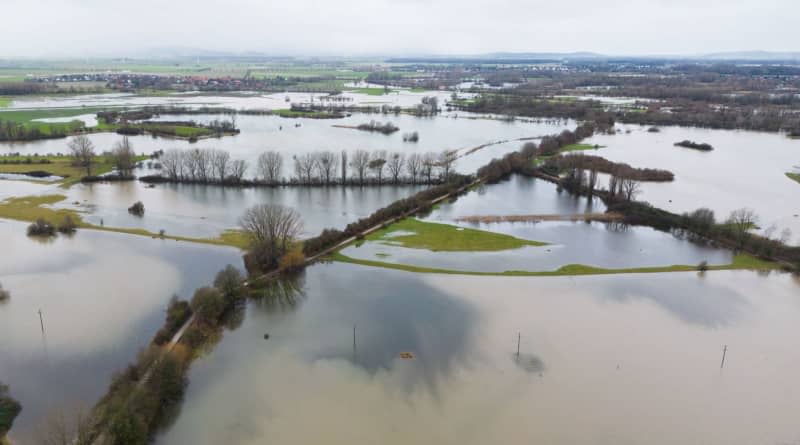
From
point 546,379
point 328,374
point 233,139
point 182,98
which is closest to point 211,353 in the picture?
point 328,374

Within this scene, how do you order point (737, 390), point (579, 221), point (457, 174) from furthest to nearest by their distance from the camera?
point (457, 174)
point (579, 221)
point (737, 390)

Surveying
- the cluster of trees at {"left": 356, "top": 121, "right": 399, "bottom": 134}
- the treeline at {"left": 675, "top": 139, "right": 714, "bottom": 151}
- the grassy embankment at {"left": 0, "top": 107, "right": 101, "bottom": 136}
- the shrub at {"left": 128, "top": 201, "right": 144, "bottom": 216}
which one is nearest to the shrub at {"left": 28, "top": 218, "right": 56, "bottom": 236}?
the shrub at {"left": 128, "top": 201, "right": 144, "bottom": 216}

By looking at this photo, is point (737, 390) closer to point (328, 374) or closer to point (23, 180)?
point (328, 374)

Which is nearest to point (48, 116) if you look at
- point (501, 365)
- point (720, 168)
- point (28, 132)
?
point (28, 132)

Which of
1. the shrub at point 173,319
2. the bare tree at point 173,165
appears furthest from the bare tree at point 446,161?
the shrub at point 173,319

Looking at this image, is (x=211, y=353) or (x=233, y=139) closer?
(x=211, y=353)

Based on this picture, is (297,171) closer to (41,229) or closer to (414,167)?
(414,167)

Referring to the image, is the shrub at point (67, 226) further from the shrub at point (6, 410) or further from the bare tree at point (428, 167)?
the bare tree at point (428, 167)
